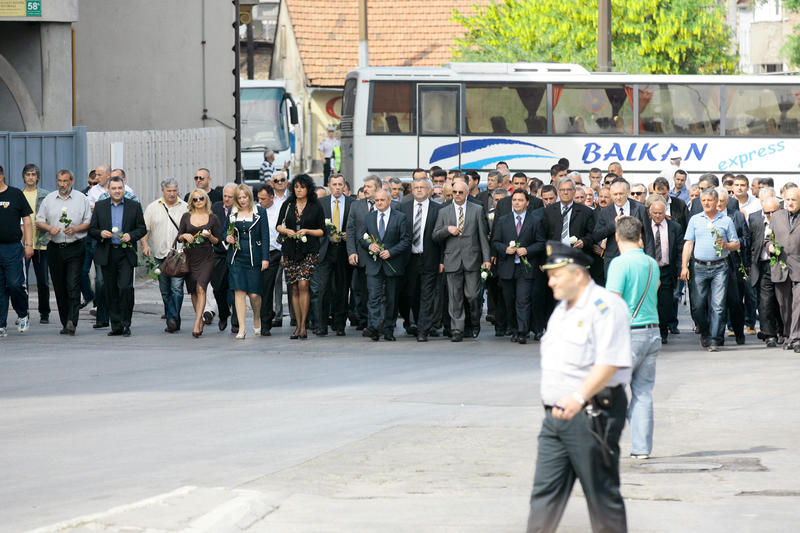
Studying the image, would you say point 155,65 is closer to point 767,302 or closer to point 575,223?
point 575,223

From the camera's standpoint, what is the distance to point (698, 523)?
795cm

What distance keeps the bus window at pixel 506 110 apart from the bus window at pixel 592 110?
0.39 metres

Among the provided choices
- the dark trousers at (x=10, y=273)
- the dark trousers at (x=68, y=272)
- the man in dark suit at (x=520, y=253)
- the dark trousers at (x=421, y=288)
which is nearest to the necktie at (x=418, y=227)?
the dark trousers at (x=421, y=288)

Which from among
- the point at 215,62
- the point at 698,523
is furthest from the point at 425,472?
the point at 215,62

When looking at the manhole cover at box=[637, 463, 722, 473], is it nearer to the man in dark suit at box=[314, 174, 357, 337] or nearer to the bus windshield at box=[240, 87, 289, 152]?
the man in dark suit at box=[314, 174, 357, 337]

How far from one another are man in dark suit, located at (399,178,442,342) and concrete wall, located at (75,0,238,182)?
13.0m

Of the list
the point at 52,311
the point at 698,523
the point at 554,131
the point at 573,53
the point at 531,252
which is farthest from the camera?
the point at 573,53

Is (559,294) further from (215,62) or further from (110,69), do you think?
(215,62)

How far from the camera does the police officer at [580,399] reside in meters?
6.88

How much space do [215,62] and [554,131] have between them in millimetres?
7963

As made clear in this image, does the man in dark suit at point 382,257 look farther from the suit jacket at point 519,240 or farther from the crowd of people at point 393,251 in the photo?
the suit jacket at point 519,240

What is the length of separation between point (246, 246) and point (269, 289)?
704mm

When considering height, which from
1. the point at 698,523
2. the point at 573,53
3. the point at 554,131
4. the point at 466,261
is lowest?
the point at 698,523

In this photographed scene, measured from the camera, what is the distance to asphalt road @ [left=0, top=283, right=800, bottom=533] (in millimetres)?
8305
